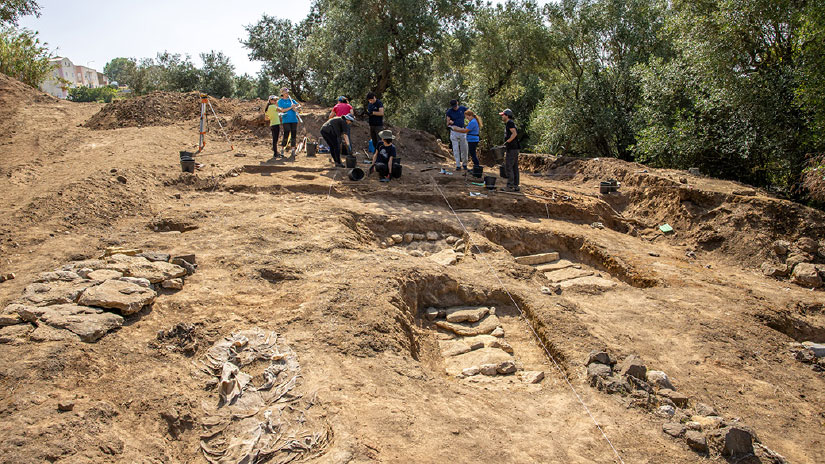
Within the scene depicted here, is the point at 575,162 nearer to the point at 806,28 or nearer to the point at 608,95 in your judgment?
the point at 608,95

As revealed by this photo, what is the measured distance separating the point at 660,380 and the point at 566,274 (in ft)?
10.1

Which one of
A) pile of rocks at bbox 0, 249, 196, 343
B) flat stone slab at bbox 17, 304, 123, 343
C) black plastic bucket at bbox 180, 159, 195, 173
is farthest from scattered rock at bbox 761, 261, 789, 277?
black plastic bucket at bbox 180, 159, 195, 173

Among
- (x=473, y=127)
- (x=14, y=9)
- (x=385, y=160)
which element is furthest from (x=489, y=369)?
(x=14, y=9)

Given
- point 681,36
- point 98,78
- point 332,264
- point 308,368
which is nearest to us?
point 308,368

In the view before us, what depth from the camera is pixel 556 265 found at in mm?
7977

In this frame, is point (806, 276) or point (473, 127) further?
point (473, 127)

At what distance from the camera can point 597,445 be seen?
3.61 m

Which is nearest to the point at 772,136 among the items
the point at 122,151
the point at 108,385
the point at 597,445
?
the point at 597,445

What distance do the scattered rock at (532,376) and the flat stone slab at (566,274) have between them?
281 cm

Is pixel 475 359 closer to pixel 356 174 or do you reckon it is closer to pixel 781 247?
pixel 356 174

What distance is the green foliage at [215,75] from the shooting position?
2238 centimetres

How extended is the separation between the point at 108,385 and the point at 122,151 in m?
8.11

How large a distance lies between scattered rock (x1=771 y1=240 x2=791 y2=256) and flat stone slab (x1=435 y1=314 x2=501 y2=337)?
241 inches

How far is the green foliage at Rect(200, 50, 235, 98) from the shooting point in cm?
2238
